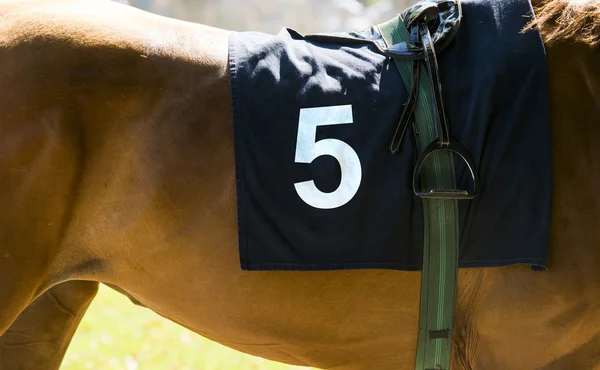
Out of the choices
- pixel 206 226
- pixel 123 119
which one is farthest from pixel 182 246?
pixel 123 119

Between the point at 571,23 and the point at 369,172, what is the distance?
776 mm

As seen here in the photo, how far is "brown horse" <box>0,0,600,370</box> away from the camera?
6.62 feet

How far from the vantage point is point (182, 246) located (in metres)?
2.11

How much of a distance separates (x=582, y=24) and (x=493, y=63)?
0.32 metres

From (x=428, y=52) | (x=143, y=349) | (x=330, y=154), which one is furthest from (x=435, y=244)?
(x=143, y=349)

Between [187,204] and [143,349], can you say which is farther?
[143,349]

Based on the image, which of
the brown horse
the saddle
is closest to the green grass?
the brown horse

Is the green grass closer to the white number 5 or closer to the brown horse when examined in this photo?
the brown horse

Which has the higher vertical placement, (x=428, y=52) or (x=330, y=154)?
(x=428, y=52)

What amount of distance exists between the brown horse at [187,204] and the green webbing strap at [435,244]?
0.16 feet

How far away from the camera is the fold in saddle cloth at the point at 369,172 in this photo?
205 cm

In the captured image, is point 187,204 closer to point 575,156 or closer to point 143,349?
point 575,156

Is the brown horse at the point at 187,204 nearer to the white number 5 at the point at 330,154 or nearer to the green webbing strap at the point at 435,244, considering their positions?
the green webbing strap at the point at 435,244

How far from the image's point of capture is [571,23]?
2.12 m
